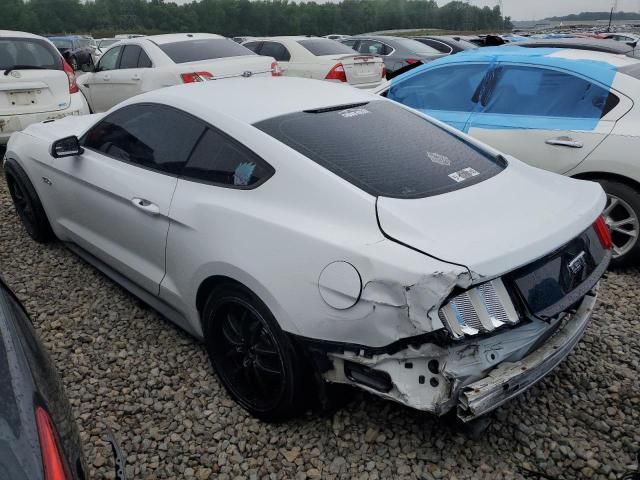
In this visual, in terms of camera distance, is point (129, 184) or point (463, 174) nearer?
point (463, 174)

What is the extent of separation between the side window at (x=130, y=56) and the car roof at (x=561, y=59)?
4812mm

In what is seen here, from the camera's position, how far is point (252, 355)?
2447 millimetres

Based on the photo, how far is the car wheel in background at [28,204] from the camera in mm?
4098

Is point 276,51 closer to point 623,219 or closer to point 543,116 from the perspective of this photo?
point 543,116

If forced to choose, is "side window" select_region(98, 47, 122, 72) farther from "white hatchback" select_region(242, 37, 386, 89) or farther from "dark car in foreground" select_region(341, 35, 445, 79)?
"dark car in foreground" select_region(341, 35, 445, 79)

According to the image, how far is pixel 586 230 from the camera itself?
90.8 inches

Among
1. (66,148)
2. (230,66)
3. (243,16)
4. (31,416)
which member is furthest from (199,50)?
(243,16)

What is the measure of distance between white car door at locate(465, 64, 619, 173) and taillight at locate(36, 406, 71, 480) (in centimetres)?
367

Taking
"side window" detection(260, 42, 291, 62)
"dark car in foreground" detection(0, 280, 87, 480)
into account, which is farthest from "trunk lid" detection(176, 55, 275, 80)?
"dark car in foreground" detection(0, 280, 87, 480)

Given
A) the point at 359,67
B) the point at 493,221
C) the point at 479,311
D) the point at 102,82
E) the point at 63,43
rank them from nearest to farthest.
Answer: the point at 479,311 < the point at 493,221 < the point at 102,82 < the point at 359,67 < the point at 63,43

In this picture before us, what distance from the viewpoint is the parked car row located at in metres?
1.89

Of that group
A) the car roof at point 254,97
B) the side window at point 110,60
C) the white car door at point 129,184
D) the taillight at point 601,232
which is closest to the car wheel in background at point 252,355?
the white car door at point 129,184

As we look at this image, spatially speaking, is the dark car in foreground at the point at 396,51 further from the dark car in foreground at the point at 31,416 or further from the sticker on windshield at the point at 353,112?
the dark car in foreground at the point at 31,416

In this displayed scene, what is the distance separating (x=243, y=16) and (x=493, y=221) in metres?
71.0
